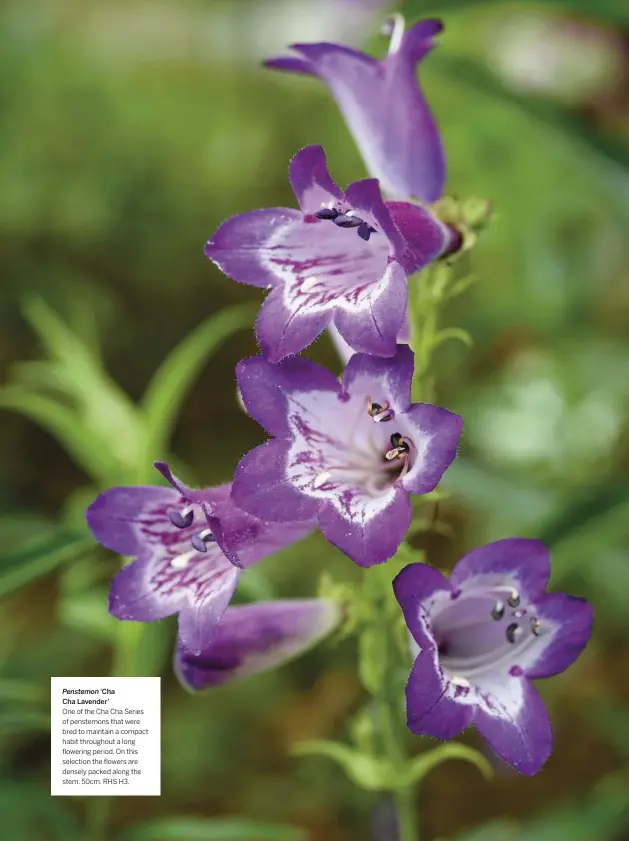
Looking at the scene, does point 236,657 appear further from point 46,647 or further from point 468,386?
point 468,386

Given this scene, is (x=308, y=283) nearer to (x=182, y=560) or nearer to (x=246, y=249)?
(x=246, y=249)

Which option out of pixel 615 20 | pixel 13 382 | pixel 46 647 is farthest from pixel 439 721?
pixel 13 382

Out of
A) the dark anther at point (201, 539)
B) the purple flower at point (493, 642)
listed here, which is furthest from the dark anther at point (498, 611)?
the dark anther at point (201, 539)

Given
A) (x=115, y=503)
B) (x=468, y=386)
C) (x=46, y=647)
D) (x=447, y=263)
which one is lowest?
(x=46, y=647)

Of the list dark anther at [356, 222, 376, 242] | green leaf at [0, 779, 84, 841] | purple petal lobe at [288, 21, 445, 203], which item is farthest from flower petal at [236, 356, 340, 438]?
green leaf at [0, 779, 84, 841]

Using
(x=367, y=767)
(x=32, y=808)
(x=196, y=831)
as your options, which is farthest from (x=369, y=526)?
(x=32, y=808)

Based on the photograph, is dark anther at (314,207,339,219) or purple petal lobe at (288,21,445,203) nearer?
dark anther at (314,207,339,219)

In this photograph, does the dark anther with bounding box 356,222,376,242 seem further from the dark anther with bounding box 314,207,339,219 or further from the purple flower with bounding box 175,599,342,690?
the purple flower with bounding box 175,599,342,690
